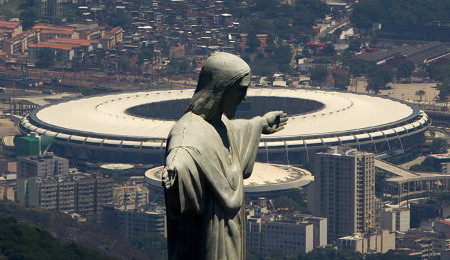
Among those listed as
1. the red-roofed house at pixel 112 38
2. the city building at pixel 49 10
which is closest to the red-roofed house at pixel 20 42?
the city building at pixel 49 10

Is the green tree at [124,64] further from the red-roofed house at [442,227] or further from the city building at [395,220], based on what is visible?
the red-roofed house at [442,227]

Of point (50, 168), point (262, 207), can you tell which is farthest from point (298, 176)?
point (50, 168)

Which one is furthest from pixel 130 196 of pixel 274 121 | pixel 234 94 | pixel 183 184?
pixel 183 184

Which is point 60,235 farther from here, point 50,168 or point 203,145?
point 203,145

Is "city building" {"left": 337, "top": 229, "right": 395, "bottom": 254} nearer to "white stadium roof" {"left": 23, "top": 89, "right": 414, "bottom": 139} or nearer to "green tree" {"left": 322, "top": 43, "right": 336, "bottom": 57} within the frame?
"white stadium roof" {"left": 23, "top": 89, "right": 414, "bottom": 139}

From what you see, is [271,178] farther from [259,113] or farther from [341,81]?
[341,81]

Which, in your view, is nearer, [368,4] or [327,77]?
[327,77]

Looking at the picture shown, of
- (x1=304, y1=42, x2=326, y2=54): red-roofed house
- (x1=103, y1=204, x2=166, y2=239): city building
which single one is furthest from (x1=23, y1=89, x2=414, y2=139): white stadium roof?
(x1=304, y1=42, x2=326, y2=54): red-roofed house
